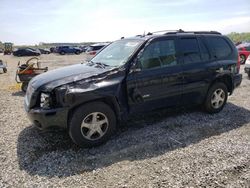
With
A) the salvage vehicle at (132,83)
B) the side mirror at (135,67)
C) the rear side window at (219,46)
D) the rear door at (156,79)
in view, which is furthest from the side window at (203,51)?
the side mirror at (135,67)

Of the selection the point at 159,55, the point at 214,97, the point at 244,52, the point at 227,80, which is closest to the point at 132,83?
the point at 159,55

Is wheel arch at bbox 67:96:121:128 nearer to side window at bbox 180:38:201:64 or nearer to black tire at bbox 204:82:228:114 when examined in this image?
side window at bbox 180:38:201:64

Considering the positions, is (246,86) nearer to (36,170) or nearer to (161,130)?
(161,130)

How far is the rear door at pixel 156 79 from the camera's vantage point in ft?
15.0

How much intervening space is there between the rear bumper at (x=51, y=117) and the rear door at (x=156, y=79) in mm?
1205

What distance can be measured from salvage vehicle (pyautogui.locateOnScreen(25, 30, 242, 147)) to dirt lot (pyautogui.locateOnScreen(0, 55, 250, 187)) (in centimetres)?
41

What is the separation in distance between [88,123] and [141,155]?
99 centimetres

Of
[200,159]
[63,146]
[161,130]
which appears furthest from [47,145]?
[200,159]

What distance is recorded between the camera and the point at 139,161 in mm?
3818

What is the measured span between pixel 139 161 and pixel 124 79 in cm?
141

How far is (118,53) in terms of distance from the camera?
507 cm

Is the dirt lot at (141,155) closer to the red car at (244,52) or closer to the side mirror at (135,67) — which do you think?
the side mirror at (135,67)

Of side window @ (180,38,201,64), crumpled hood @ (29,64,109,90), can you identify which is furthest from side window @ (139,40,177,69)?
crumpled hood @ (29,64,109,90)

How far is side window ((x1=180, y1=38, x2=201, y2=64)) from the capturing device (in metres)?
5.26
